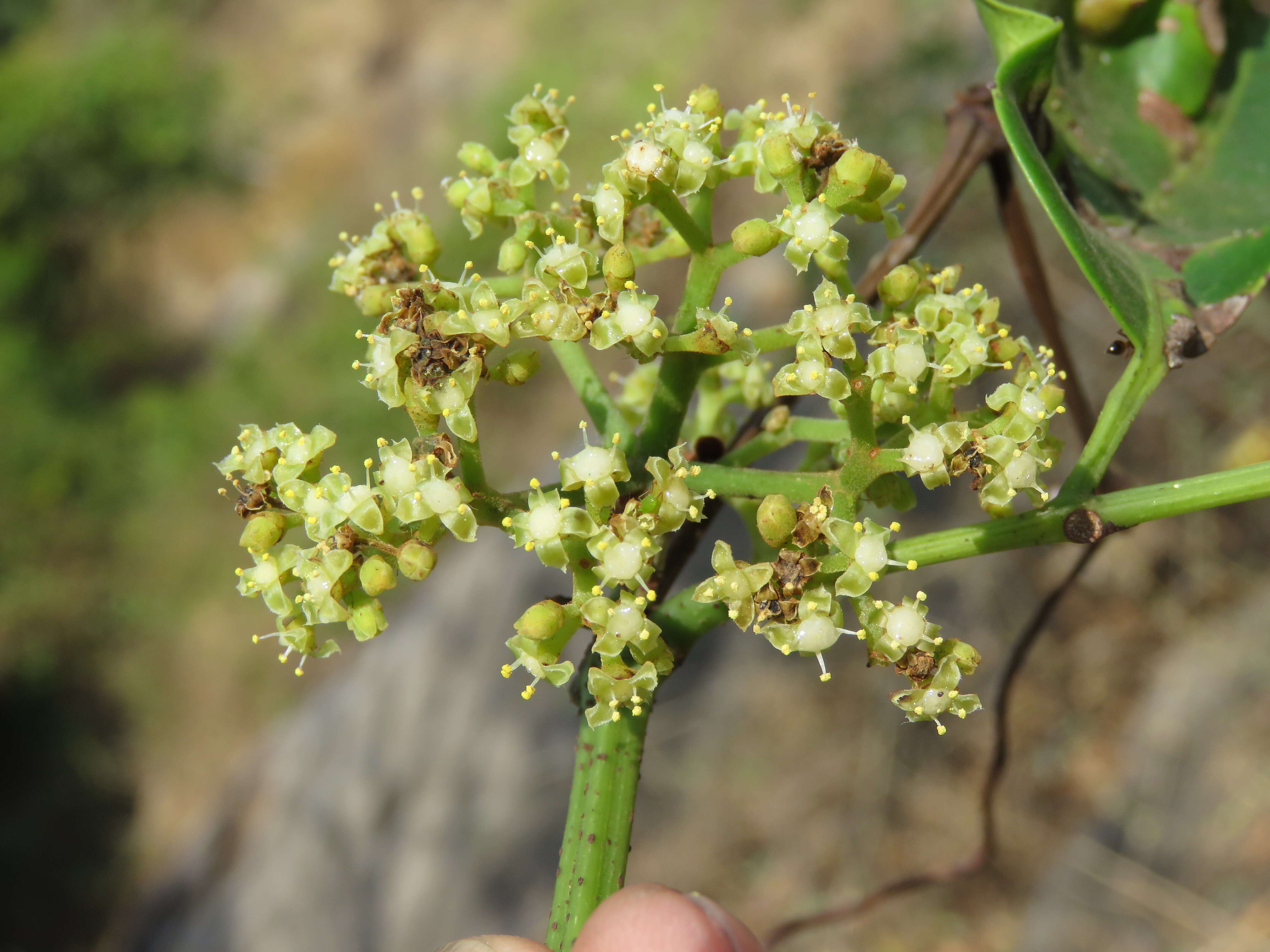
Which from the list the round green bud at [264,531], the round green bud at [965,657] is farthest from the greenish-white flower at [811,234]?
the round green bud at [264,531]

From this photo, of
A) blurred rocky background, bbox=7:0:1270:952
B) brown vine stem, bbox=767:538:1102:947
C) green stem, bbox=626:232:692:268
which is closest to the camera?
green stem, bbox=626:232:692:268

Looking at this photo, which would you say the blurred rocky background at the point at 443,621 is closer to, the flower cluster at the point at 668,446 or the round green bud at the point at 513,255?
the flower cluster at the point at 668,446

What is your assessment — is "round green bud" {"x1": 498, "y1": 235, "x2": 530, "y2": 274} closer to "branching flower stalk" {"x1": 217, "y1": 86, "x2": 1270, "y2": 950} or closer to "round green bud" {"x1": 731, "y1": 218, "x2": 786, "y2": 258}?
"branching flower stalk" {"x1": 217, "y1": 86, "x2": 1270, "y2": 950}

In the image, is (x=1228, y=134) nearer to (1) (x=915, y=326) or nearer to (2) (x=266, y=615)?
(1) (x=915, y=326)

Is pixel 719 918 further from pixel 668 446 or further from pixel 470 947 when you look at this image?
pixel 668 446

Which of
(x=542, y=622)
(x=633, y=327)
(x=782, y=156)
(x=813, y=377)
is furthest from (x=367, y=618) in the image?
(x=782, y=156)

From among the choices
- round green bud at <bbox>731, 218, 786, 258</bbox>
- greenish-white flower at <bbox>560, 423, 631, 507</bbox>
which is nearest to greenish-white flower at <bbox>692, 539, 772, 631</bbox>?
greenish-white flower at <bbox>560, 423, 631, 507</bbox>

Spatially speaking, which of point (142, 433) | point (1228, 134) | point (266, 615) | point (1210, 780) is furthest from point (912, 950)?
point (142, 433)
